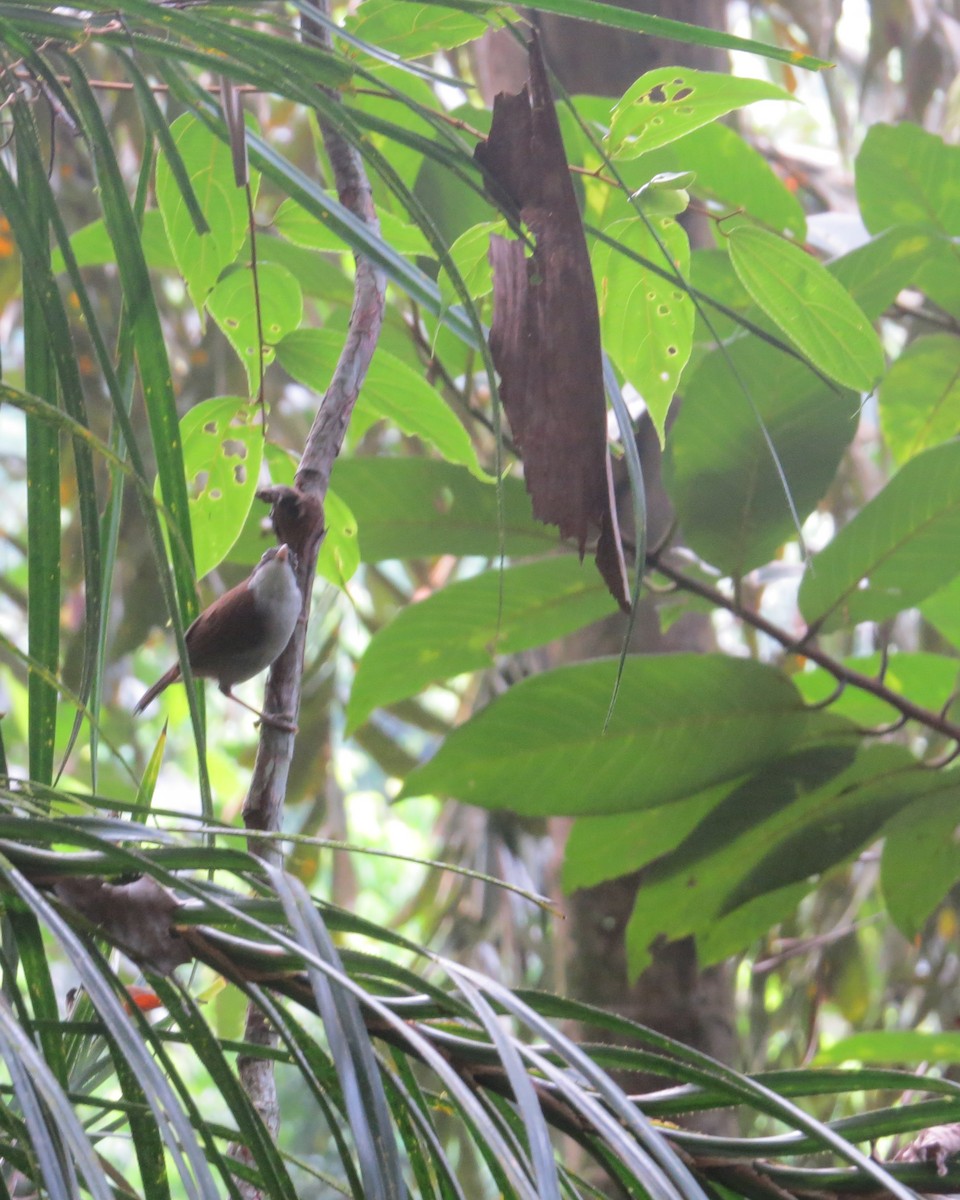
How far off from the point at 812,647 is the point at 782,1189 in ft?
2.79

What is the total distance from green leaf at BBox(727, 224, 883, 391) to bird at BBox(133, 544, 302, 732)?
0.37 metres

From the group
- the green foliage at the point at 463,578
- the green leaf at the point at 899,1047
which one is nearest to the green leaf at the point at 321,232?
the green foliage at the point at 463,578

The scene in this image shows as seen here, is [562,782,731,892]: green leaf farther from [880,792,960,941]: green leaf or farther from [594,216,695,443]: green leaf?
[594,216,695,443]: green leaf

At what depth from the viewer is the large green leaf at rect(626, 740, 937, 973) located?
52.7 inches

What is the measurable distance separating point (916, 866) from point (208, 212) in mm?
1138

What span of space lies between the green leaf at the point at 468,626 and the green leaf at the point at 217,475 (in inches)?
17.4

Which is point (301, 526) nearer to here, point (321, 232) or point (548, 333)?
point (548, 333)

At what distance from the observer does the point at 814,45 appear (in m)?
3.25

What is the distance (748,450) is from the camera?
1209 mm

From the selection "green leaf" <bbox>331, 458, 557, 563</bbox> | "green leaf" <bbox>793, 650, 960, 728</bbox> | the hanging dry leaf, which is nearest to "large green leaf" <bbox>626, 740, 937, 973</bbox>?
"green leaf" <bbox>793, 650, 960, 728</bbox>

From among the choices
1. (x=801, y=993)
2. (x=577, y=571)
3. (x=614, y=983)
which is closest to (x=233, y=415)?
(x=577, y=571)

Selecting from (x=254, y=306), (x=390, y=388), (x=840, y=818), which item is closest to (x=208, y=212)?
(x=254, y=306)

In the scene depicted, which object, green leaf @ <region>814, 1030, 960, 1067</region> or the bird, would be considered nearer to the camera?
the bird

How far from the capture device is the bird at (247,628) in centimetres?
91
